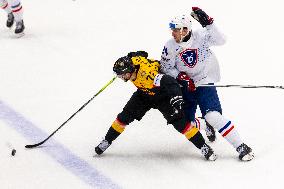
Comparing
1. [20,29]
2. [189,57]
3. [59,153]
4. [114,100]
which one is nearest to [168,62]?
[189,57]

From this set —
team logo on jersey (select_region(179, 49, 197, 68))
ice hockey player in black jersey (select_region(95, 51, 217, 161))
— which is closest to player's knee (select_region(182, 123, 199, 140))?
ice hockey player in black jersey (select_region(95, 51, 217, 161))

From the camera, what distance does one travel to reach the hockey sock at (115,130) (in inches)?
166

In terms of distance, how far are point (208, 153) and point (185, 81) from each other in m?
0.53

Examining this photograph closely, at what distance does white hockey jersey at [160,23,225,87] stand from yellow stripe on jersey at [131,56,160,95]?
0.44 feet

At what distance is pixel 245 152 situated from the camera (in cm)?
409

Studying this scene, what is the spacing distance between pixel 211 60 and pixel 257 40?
219cm

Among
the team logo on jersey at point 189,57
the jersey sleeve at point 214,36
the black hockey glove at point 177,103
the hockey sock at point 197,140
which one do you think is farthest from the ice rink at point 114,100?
the jersey sleeve at point 214,36

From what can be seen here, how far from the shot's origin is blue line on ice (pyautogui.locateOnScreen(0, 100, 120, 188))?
13.2ft

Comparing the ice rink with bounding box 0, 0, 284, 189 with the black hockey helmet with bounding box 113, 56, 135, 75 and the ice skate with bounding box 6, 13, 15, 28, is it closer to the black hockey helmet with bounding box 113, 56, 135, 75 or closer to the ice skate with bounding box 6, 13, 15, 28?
the ice skate with bounding box 6, 13, 15, 28

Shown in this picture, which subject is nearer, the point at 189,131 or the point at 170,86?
the point at 170,86

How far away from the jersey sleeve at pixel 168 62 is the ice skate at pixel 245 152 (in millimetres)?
677

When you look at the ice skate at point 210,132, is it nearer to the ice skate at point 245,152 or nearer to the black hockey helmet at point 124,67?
the ice skate at point 245,152

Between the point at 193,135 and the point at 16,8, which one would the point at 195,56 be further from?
the point at 16,8

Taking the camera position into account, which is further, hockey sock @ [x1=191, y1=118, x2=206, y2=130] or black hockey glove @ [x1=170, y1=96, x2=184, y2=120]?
hockey sock @ [x1=191, y1=118, x2=206, y2=130]
